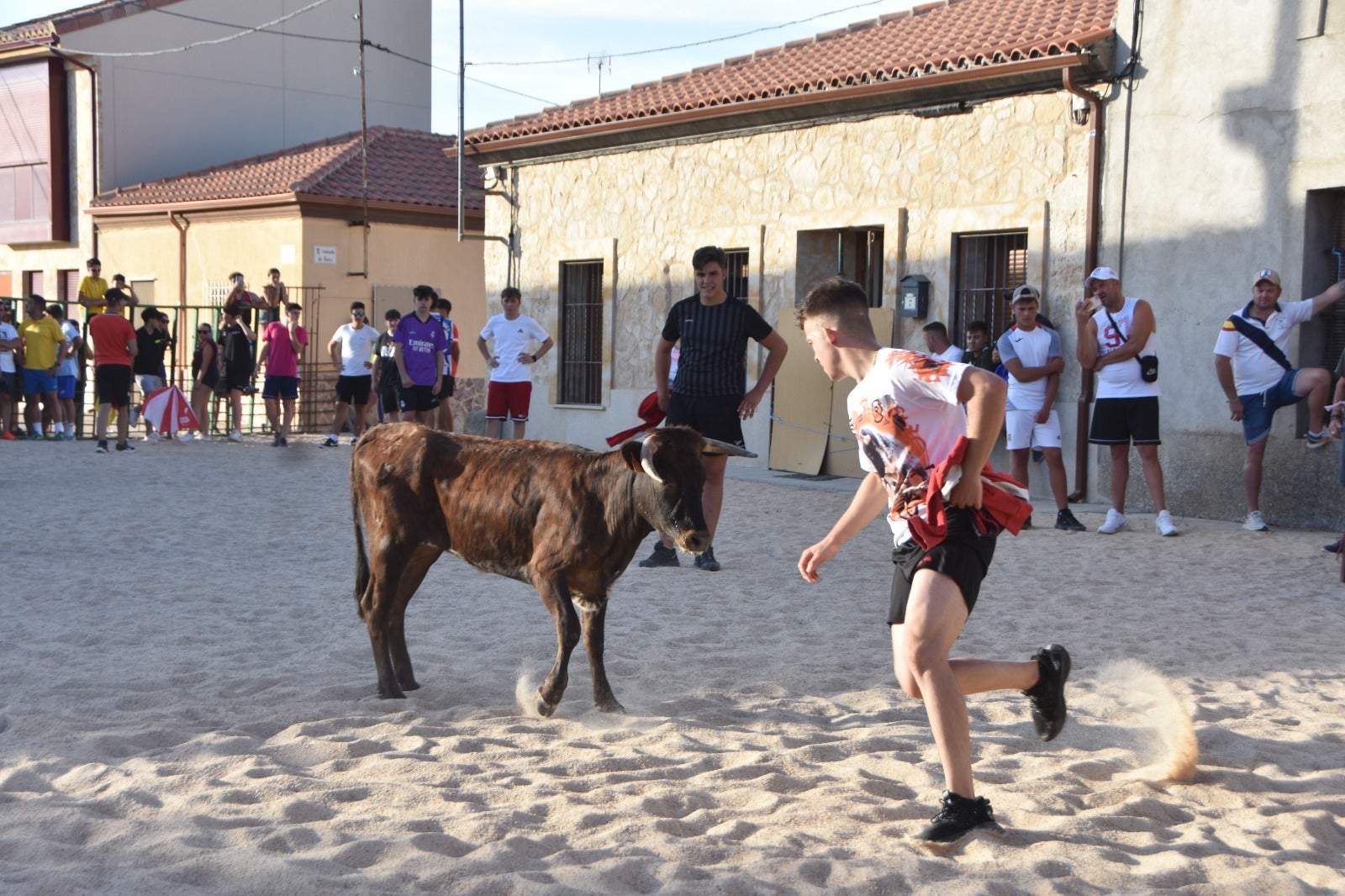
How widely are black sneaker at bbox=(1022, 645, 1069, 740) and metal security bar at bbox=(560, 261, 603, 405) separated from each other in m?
14.2

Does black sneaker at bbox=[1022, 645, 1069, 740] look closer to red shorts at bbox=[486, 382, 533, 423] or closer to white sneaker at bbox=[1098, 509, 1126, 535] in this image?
white sneaker at bbox=[1098, 509, 1126, 535]

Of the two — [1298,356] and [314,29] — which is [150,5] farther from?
[1298,356]

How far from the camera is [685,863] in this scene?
3.57 metres

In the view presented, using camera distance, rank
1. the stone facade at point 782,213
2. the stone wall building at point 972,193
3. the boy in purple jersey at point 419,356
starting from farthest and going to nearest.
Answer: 1. the boy in purple jersey at point 419,356
2. the stone facade at point 782,213
3. the stone wall building at point 972,193

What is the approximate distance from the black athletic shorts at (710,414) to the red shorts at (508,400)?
224 inches

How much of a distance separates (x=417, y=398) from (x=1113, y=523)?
746 cm

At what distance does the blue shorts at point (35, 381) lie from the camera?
18172 millimetres

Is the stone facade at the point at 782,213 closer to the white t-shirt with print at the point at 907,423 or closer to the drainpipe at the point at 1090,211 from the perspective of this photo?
the drainpipe at the point at 1090,211

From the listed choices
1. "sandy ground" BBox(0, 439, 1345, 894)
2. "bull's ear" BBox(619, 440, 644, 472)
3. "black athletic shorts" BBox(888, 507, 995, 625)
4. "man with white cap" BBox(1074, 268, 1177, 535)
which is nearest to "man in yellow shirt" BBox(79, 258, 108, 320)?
"sandy ground" BBox(0, 439, 1345, 894)

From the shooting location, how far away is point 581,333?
18562 mm

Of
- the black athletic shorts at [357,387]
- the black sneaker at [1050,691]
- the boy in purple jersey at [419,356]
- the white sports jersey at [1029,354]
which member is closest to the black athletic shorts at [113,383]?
the black athletic shorts at [357,387]

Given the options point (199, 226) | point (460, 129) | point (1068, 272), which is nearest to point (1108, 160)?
point (1068, 272)

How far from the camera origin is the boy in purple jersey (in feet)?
46.6

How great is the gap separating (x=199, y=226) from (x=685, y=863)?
2526 cm
